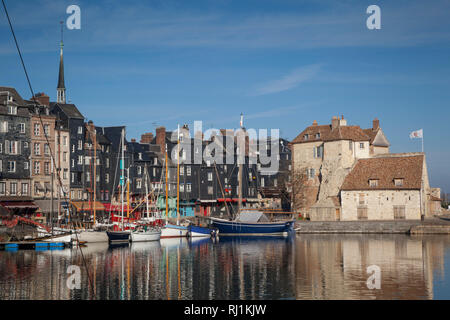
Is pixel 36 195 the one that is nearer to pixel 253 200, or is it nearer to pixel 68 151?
pixel 68 151

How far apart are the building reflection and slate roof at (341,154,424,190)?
11.8 meters

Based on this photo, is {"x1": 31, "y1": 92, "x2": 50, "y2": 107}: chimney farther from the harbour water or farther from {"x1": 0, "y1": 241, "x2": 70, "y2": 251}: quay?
{"x1": 0, "y1": 241, "x2": 70, "y2": 251}: quay

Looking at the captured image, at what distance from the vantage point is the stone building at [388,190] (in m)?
75.2

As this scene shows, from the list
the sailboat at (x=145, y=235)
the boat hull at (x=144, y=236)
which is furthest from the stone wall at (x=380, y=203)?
the boat hull at (x=144, y=236)

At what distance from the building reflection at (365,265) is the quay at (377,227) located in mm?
4888

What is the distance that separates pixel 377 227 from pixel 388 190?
6.57 metres

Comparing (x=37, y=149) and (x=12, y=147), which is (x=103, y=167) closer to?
(x=37, y=149)

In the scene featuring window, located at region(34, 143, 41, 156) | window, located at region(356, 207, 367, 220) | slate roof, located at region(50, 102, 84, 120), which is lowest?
window, located at region(356, 207, 367, 220)

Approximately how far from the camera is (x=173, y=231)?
73.4 metres

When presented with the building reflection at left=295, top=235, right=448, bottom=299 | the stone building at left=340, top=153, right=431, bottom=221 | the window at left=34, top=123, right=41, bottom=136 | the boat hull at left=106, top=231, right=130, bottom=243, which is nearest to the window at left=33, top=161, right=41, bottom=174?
the window at left=34, top=123, right=41, bottom=136

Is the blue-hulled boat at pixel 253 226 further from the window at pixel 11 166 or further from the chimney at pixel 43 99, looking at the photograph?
the chimney at pixel 43 99

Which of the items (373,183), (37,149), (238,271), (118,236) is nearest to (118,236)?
(118,236)

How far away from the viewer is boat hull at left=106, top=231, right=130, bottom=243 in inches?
2537
